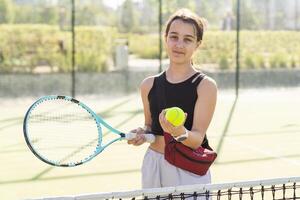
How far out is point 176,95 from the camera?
2.25 meters

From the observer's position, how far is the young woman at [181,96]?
2.21 metres

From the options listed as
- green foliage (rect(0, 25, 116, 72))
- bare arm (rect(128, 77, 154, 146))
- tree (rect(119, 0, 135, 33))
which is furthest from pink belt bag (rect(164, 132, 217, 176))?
tree (rect(119, 0, 135, 33))

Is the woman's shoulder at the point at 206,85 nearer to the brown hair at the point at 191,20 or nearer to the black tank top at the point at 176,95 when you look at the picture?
the black tank top at the point at 176,95

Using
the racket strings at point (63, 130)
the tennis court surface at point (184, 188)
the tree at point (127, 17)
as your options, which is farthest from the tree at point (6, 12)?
the racket strings at point (63, 130)

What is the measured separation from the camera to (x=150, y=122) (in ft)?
7.98

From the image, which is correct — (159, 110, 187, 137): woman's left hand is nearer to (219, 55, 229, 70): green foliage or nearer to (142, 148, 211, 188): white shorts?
(142, 148, 211, 188): white shorts

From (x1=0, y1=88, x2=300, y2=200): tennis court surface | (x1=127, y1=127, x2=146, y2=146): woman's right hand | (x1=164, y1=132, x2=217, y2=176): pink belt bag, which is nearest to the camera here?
(x1=164, y1=132, x2=217, y2=176): pink belt bag

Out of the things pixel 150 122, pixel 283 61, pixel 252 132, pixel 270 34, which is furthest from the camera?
pixel 270 34

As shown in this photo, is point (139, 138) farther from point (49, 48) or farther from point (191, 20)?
point (49, 48)

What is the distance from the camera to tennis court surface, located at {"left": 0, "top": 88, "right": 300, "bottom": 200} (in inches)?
168

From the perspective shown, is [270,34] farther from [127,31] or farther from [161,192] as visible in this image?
[161,192]

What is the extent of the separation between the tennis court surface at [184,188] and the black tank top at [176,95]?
288 millimetres

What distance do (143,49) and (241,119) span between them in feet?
21.6

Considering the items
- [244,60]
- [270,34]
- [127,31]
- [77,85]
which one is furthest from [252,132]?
[127,31]
